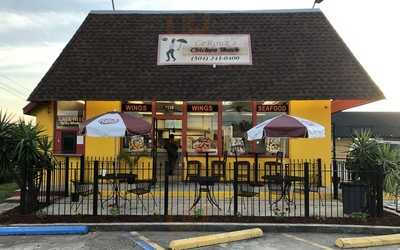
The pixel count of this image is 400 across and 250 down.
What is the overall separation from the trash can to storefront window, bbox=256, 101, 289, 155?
5382 millimetres

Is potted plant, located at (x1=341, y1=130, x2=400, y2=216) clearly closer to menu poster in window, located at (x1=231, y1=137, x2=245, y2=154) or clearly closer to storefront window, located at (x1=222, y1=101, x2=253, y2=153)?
menu poster in window, located at (x1=231, y1=137, x2=245, y2=154)

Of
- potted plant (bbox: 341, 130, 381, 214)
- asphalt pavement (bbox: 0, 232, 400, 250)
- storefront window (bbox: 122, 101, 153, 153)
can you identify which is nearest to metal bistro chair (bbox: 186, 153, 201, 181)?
storefront window (bbox: 122, 101, 153, 153)

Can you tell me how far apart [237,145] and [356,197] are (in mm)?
6064

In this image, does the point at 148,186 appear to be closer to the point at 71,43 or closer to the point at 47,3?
the point at 71,43

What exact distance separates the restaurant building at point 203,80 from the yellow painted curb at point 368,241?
686 centimetres

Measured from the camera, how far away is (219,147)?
15.5 meters

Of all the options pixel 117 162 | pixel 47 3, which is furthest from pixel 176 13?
pixel 117 162

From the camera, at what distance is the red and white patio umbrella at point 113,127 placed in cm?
1014

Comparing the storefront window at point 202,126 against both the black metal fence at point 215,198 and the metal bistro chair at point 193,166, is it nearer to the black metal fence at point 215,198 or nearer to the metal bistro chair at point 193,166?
the metal bistro chair at point 193,166

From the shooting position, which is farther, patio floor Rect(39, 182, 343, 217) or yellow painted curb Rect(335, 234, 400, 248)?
patio floor Rect(39, 182, 343, 217)

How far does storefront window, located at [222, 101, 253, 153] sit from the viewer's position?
15578 millimetres

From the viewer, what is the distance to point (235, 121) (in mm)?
15633

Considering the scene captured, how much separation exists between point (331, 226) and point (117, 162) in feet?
27.0

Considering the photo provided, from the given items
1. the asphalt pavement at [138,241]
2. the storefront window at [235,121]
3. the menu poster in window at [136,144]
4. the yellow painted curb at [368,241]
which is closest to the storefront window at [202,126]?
the storefront window at [235,121]
